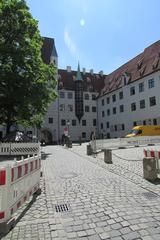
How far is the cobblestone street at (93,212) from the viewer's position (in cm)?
389

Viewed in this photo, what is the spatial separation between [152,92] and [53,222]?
35.0 m

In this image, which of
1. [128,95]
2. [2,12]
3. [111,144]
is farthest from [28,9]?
[128,95]

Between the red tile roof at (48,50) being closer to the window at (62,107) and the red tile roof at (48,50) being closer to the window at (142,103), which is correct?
the window at (62,107)

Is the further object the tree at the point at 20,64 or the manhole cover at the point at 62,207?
the tree at the point at 20,64

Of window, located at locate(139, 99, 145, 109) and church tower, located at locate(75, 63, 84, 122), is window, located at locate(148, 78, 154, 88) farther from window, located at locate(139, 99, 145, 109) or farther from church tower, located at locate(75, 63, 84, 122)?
church tower, located at locate(75, 63, 84, 122)

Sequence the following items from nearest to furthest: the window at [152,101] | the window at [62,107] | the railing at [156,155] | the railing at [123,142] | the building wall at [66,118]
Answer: the railing at [156,155]
the railing at [123,142]
the window at [152,101]
the building wall at [66,118]
the window at [62,107]

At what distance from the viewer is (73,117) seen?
54.5 m

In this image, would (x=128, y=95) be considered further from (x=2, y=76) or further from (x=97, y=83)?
(x=2, y=76)

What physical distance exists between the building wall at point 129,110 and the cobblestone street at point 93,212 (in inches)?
1182

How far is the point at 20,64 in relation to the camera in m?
19.8

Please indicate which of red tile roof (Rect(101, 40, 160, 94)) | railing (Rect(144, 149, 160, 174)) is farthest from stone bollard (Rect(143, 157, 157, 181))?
red tile roof (Rect(101, 40, 160, 94))

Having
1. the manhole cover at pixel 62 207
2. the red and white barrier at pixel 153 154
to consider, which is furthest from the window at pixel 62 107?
the manhole cover at pixel 62 207

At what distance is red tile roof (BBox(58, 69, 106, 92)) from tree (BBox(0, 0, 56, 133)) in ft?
108

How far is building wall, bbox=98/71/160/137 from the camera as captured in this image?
117 ft
